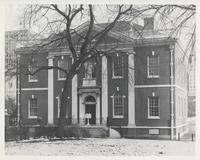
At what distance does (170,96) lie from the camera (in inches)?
348

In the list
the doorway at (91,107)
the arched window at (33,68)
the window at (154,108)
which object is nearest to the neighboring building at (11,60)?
the arched window at (33,68)

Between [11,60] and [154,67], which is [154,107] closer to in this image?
[154,67]

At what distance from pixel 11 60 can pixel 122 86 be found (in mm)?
1960

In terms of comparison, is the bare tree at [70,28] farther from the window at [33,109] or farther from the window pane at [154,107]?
the window pane at [154,107]

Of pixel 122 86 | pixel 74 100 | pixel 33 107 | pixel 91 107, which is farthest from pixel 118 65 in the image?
pixel 33 107

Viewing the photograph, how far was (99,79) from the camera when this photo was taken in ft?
29.7

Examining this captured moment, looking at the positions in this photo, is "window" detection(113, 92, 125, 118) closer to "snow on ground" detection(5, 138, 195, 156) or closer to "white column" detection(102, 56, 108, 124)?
"white column" detection(102, 56, 108, 124)

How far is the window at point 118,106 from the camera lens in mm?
8906

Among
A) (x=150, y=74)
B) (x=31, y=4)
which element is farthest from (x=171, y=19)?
(x=31, y=4)

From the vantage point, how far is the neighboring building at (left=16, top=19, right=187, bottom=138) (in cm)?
882

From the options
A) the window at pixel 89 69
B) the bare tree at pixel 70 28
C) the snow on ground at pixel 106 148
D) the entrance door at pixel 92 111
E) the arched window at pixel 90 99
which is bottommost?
the snow on ground at pixel 106 148

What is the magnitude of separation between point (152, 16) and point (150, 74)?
0.99m

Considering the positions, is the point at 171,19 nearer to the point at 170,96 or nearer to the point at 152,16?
the point at 152,16
